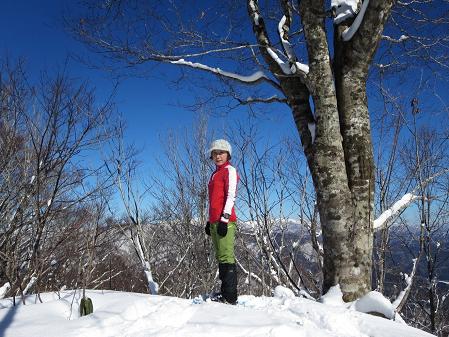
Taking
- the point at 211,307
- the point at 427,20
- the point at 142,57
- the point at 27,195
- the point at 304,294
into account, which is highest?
the point at 427,20

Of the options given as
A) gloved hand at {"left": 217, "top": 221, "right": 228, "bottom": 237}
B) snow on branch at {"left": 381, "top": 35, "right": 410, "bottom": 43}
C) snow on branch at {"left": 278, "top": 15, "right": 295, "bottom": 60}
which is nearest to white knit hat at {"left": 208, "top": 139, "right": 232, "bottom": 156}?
gloved hand at {"left": 217, "top": 221, "right": 228, "bottom": 237}

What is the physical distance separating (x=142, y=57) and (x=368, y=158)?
8.93 feet

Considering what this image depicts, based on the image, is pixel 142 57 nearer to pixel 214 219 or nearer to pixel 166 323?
pixel 214 219

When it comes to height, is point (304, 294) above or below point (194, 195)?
below

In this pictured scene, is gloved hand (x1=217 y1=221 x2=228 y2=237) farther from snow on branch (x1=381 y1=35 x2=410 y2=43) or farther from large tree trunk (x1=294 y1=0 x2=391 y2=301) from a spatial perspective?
snow on branch (x1=381 y1=35 x2=410 y2=43)

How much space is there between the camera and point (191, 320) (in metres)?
2.24

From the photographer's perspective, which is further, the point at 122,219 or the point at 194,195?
the point at 194,195

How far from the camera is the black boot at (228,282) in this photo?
3.09m

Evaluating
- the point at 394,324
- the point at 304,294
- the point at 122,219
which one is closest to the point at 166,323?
the point at 394,324

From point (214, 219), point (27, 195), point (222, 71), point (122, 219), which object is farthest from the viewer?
point (122, 219)

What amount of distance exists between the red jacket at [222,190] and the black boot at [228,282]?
44cm

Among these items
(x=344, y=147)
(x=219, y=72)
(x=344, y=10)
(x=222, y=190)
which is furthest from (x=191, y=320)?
(x=344, y=10)

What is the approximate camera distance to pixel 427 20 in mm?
4234

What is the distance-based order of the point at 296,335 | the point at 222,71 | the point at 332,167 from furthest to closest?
the point at 222,71
the point at 332,167
the point at 296,335
